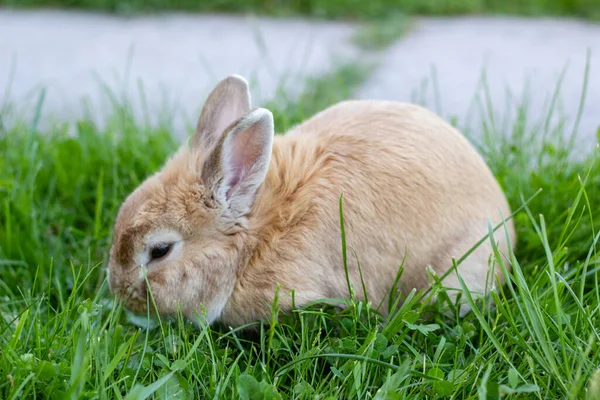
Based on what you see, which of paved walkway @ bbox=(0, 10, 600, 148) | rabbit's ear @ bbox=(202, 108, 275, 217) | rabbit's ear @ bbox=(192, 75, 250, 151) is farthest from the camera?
paved walkway @ bbox=(0, 10, 600, 148)

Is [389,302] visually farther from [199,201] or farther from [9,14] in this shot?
[9,14]

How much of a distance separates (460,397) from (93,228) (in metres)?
1.80

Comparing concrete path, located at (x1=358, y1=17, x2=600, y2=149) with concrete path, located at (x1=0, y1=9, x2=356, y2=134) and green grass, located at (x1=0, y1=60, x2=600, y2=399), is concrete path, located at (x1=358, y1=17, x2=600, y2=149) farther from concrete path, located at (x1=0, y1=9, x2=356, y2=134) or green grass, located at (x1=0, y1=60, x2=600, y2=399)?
green grass, located at (x1=0, y1=60, x2=600, y2=399)

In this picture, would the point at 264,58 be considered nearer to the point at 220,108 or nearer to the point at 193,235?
the point at 220,108

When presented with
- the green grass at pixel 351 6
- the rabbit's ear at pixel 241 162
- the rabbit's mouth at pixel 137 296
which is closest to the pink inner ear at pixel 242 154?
the rabbit's ear at pixel 241 162

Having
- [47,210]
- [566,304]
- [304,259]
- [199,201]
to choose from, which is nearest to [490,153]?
[566,304]

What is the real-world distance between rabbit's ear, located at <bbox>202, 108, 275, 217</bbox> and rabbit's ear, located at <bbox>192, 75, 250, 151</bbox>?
264 mm

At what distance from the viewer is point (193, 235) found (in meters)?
2.47

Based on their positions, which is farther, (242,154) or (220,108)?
(220,108)

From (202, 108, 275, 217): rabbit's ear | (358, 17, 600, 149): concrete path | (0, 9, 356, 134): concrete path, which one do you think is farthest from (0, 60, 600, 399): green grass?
(0, 9, 356, 134): concrete path

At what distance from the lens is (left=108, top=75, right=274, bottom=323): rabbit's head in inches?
95.7

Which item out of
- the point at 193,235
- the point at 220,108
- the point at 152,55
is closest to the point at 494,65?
the point at 152,55

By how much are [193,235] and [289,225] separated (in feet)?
1.14

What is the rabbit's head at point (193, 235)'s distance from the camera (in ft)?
7.97
